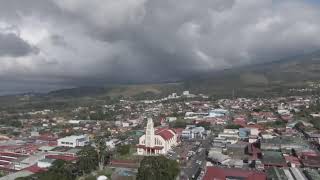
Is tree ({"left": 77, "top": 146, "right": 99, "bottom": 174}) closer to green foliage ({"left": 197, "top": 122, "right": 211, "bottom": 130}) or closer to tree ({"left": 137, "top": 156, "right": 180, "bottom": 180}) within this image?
tree ({"left": 137, "top": 156, "right": 180, "bottom": 180})

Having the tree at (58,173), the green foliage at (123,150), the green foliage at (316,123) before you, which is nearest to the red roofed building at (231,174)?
the tree at (58,173)

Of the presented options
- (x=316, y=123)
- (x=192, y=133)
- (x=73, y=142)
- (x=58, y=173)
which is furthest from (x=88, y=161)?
(x=316, y=123)

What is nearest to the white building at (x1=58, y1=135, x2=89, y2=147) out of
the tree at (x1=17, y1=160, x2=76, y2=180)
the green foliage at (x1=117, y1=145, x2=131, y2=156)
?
the green foliage at (x1=117, y1=145, x2=131, y2=156)

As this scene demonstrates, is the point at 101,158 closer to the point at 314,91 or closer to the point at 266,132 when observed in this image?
the point at 266,132

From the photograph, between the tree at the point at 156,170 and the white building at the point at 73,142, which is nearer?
the tree at the point at 156,170

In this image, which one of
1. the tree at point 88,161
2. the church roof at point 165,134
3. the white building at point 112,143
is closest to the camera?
the tree at point 88,161

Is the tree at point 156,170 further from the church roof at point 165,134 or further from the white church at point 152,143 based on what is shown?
the church roof at point 165,134

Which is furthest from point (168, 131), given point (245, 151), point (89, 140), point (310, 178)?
point (310, 178)
